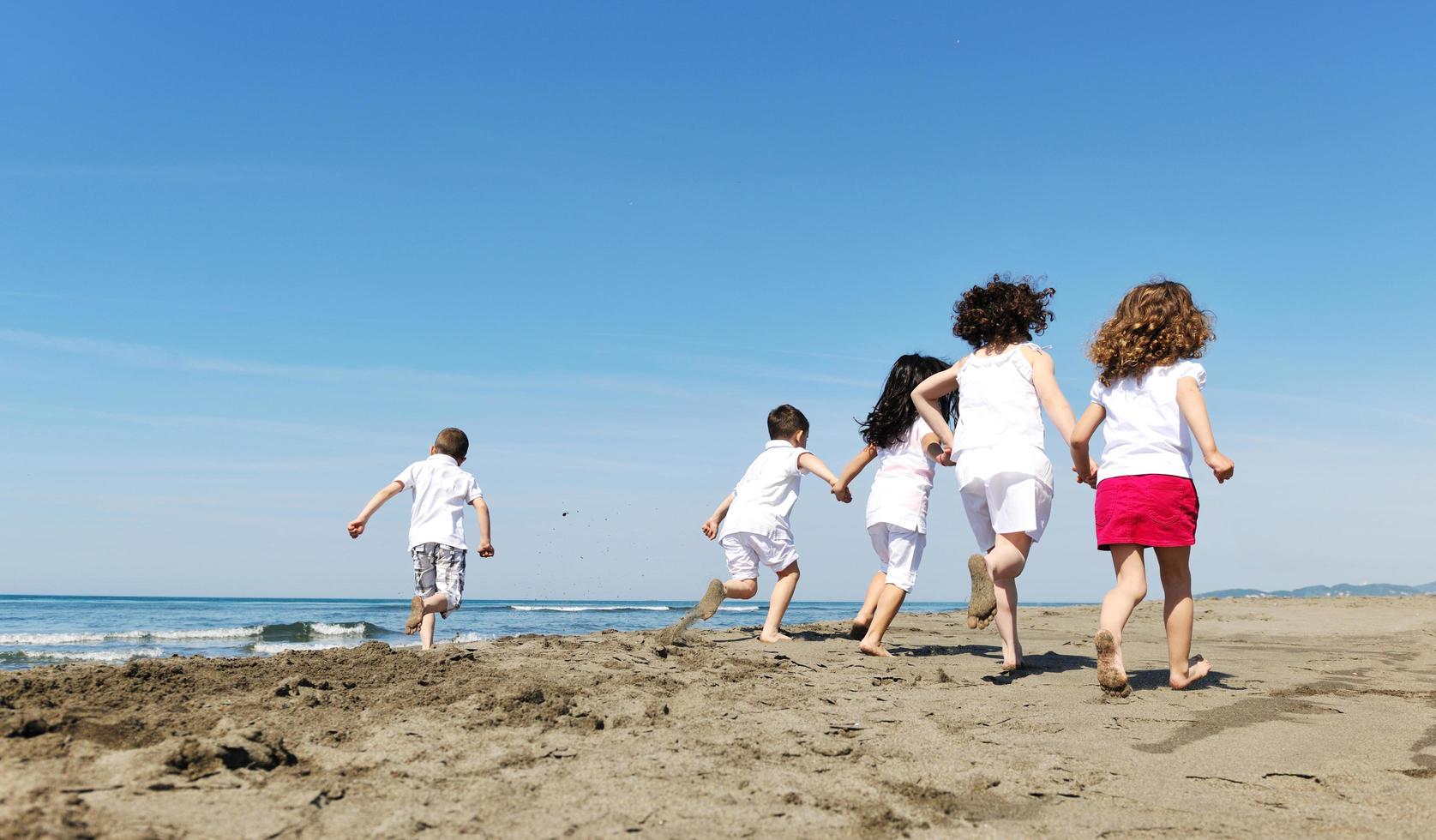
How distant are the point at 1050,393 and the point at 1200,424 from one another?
0.78 m

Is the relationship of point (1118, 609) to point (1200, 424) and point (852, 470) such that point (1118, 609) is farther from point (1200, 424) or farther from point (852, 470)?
point (852, 470)

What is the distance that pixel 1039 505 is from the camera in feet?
15.9

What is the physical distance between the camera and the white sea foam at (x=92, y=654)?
996 cm

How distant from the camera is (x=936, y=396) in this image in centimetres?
557

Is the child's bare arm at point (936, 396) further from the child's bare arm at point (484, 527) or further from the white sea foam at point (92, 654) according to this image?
the white sea foam at point (92, 654)

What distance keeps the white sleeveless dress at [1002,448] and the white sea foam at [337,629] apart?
13627 mm

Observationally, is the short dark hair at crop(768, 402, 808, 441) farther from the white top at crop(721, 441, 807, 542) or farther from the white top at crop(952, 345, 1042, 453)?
the white top at crop(952, 345, 1042, 453)

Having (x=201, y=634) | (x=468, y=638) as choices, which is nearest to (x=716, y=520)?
(x=468, y=638)

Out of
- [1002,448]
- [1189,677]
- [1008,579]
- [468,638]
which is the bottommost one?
[468,638]

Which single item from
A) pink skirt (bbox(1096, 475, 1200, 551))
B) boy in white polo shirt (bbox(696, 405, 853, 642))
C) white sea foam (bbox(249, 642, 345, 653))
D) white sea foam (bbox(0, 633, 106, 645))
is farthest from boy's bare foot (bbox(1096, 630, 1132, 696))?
white sea foam (bbox(0, 633, 106, 645))

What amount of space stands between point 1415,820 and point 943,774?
121cm

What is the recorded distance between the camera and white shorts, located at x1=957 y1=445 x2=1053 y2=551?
4.82 metres

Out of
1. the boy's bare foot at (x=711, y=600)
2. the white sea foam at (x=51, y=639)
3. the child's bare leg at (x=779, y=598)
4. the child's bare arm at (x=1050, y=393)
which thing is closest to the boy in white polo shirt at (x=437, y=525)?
the boy's bare foot at (x=711, y=600)

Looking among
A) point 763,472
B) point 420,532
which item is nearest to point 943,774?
point 763,472
